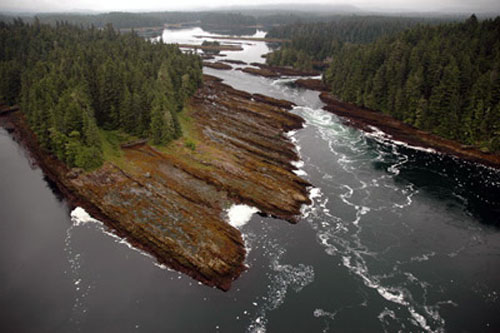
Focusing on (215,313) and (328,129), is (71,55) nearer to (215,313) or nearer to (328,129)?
(328,129)

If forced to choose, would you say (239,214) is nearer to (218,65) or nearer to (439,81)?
(439,81)

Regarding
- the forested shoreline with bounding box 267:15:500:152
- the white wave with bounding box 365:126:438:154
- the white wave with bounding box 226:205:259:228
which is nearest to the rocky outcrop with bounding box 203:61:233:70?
the forested shoreline with bounding box 267:15:500:152

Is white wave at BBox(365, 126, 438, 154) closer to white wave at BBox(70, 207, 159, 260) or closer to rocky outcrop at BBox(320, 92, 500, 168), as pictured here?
rocky outcrop at BBox(320, 92, 500, 168)

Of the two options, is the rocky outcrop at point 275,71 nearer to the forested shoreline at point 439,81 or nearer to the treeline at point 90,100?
the forested shoreline at point 439,81

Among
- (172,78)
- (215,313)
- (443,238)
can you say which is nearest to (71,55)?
(172,78)

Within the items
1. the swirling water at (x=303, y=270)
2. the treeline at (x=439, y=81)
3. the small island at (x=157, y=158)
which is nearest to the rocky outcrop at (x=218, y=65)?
the treeline at (x=439, y=81)

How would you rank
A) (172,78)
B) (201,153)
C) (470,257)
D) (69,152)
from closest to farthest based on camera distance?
(470,257)
(69,152)
(201,153)
(172,78)

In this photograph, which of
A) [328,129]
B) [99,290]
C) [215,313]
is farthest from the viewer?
[328,129]
